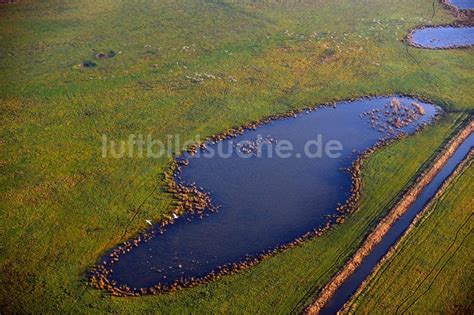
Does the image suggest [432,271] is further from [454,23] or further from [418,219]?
[454,23]

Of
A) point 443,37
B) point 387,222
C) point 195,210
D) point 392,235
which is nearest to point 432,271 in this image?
point 392,235

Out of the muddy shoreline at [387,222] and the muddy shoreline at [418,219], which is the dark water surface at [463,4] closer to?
the muddy shoreline at [387,222]

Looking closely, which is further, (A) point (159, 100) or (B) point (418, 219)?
(A) point (159, 100)

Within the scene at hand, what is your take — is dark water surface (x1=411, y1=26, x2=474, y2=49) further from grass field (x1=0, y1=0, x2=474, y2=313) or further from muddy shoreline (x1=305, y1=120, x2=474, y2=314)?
muddy shoreline (x1=305, y1=120, x2=474, y2=314)

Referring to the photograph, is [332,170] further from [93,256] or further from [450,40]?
[450,40]

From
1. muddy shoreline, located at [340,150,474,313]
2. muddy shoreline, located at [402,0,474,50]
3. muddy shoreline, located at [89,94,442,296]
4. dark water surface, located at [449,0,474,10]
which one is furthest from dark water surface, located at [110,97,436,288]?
dark water surface, located at [449,0,474,10]

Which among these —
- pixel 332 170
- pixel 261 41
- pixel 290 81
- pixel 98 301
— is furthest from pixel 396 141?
pixel 98 301

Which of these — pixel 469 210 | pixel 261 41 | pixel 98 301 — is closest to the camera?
pixel 98 301
